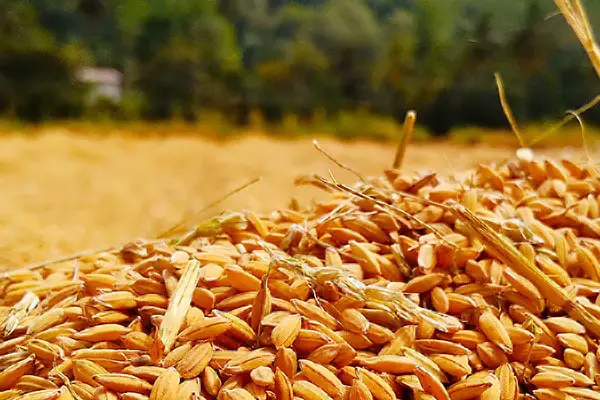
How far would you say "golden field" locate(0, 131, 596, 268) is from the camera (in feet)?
7.01

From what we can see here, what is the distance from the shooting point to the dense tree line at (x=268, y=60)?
5.76 m

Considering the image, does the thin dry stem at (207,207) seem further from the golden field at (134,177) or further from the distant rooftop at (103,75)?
the distant rooftop at (103,75)

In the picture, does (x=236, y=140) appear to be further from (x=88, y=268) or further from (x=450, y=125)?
(x=88, y=268)

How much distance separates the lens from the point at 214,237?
851mm

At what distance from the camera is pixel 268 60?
6.25 m

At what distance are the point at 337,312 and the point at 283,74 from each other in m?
5.72

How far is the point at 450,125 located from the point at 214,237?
5.30m

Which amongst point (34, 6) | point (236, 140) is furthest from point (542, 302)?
point (34, 6)

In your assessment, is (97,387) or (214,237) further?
(214,237)

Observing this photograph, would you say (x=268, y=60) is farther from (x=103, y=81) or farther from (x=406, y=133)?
(x=406, y=133)

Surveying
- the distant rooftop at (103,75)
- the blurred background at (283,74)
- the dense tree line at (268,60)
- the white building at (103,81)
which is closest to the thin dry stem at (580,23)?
the blurred background at (283,74)

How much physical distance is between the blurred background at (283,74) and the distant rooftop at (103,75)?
12mm

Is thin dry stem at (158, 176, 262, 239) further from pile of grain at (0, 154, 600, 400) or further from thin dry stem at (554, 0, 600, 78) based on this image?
thin dry stem at (554, 0, 600, 78)

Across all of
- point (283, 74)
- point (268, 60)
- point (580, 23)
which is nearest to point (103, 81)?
point (268, 60)
